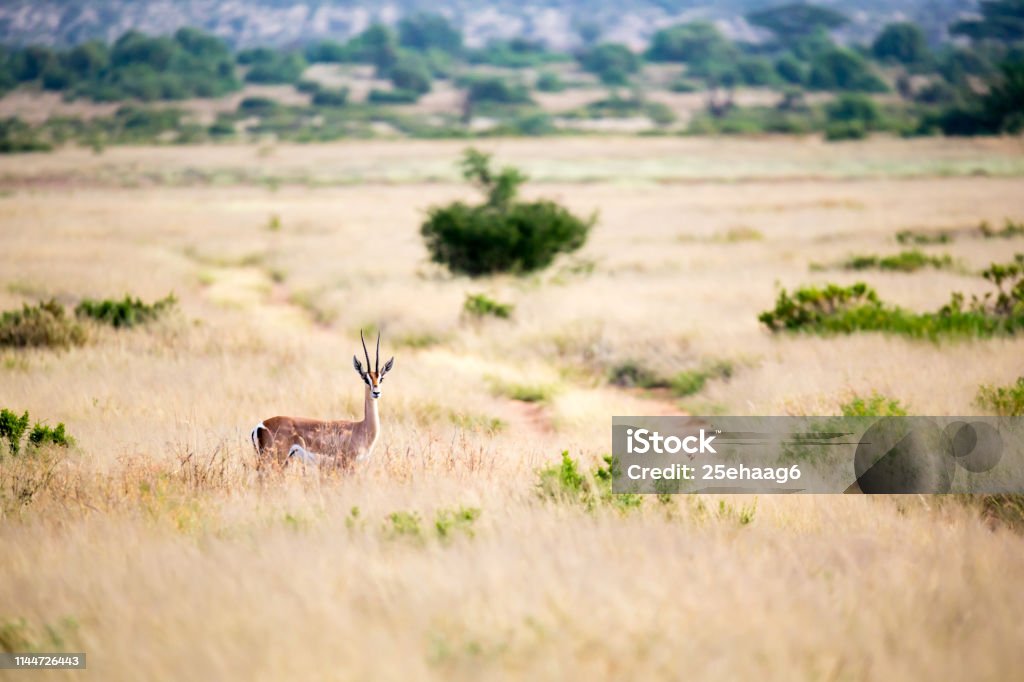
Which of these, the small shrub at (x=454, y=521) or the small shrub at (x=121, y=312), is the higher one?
the small shrub at (x=454, y=521)

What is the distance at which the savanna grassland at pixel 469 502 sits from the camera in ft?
13.3

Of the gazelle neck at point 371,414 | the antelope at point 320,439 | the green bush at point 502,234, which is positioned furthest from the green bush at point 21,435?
the green bush at point 502,234

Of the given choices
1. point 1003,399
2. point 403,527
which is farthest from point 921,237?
point 403,527

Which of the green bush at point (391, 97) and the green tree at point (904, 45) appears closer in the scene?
the green bush at point (391, 97)

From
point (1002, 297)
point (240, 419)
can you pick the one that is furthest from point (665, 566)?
point (1002, 297)

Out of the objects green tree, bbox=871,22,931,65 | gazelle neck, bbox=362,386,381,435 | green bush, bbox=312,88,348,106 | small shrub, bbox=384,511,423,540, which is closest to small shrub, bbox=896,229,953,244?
gazelle neck, bbox=362,386,381,435

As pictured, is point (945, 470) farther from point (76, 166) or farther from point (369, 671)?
point (76, 166)

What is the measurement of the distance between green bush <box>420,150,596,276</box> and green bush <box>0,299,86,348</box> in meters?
10.9

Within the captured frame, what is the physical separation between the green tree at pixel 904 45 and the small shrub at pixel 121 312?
200 m

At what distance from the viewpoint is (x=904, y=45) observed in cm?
19138

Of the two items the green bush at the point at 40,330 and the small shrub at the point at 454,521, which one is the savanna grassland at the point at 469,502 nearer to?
the small shrub at the point at 454,521

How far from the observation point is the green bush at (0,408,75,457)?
8211 millimetres

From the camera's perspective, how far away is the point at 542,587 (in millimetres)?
4488

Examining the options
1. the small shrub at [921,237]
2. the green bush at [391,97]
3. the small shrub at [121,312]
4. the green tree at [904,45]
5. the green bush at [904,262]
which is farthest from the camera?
the green tree at [904,45]
